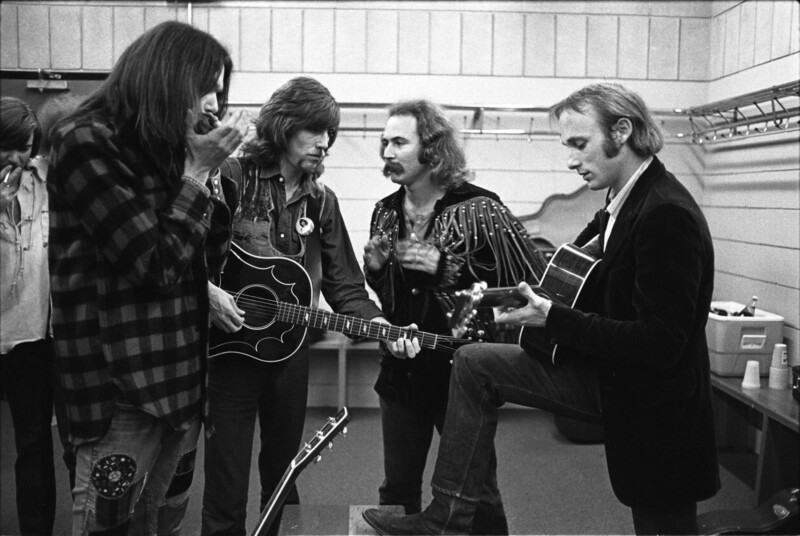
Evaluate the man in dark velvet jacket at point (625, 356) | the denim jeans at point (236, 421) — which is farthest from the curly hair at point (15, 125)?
the man in dark velvet jacket at point (625, 356)

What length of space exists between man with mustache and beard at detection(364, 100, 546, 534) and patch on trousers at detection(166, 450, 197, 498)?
657 millimetres

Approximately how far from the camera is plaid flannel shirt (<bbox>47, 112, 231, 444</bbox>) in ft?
4.54

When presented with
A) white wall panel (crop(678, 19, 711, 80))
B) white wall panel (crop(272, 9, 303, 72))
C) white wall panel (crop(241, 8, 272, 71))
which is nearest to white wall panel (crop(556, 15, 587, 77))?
white wall panel (crop(678, 19, 711, 80))

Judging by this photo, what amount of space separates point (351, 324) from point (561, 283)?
0.60 metres

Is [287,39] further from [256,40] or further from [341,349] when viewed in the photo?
[341,349]

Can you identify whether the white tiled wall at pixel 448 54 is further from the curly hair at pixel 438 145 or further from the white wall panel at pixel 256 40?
the curly hair at pixel 438 145

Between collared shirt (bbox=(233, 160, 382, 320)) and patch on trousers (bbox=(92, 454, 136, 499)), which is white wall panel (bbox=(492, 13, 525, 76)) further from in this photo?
patch on trousers (bbox=(92, 454, 136, 499))

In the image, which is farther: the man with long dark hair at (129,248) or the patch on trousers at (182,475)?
the patch on trousers at (182,475)

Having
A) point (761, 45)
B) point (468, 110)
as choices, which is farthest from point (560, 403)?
point (468, 110)

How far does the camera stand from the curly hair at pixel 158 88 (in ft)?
4.71

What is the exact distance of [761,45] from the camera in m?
3.19

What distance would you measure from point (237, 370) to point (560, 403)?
84 cm

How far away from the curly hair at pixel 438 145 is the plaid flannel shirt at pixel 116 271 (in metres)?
0.87

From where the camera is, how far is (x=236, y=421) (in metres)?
2.10
